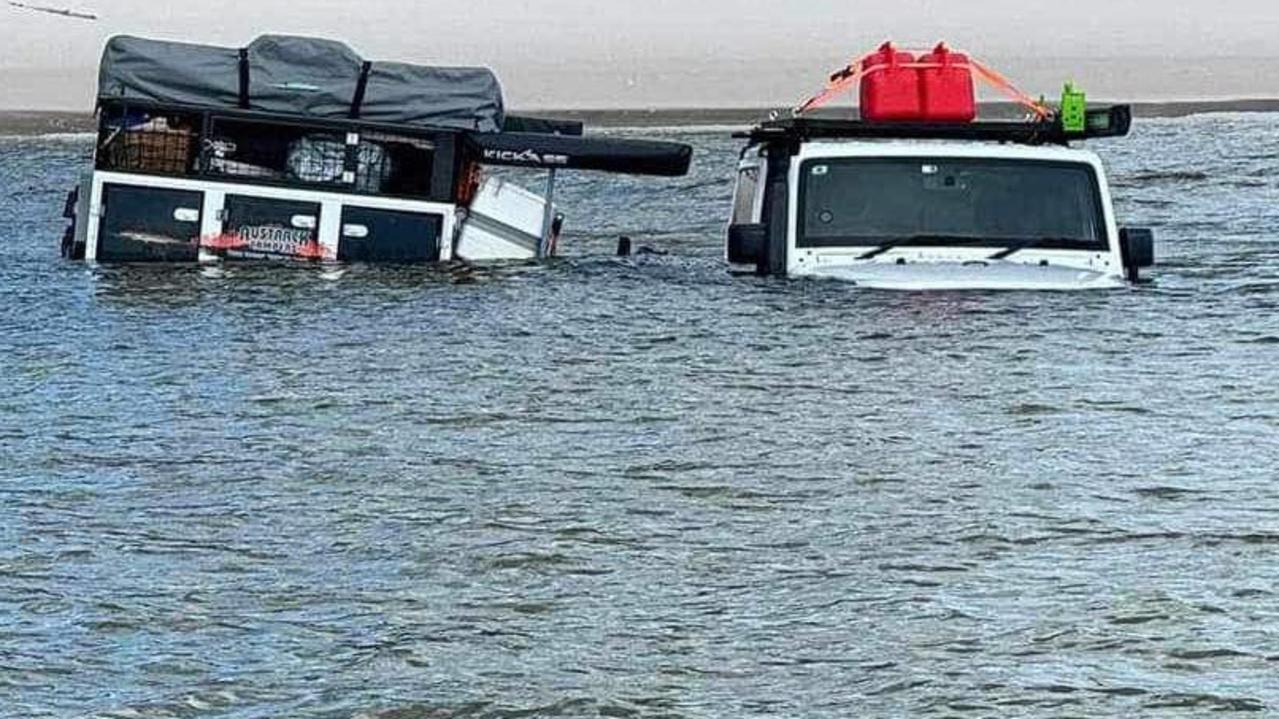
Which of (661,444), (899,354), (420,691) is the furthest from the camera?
(899,354)

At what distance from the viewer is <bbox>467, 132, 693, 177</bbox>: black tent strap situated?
2000cm

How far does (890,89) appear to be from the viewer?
17016 mm

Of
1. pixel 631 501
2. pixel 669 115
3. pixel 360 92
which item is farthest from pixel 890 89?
pixel 669 115

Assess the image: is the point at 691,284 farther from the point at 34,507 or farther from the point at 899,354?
the point at 34,507

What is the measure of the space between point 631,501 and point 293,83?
9.85 m

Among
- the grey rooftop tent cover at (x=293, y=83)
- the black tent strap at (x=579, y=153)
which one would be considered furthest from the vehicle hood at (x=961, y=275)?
the grey rooftop tent cover at (x=293, y=83)

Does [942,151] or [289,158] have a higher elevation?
[942,151]

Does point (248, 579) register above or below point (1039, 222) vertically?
below

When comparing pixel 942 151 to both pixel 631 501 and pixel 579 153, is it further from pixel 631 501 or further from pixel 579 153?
pixel 631 501

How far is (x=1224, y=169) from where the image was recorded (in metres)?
38.0

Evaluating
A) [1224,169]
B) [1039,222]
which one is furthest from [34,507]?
[1224,169]

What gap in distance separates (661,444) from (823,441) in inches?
28.3

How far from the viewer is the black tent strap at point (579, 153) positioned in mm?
20000

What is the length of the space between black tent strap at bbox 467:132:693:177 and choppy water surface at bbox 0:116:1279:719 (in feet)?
3.38
